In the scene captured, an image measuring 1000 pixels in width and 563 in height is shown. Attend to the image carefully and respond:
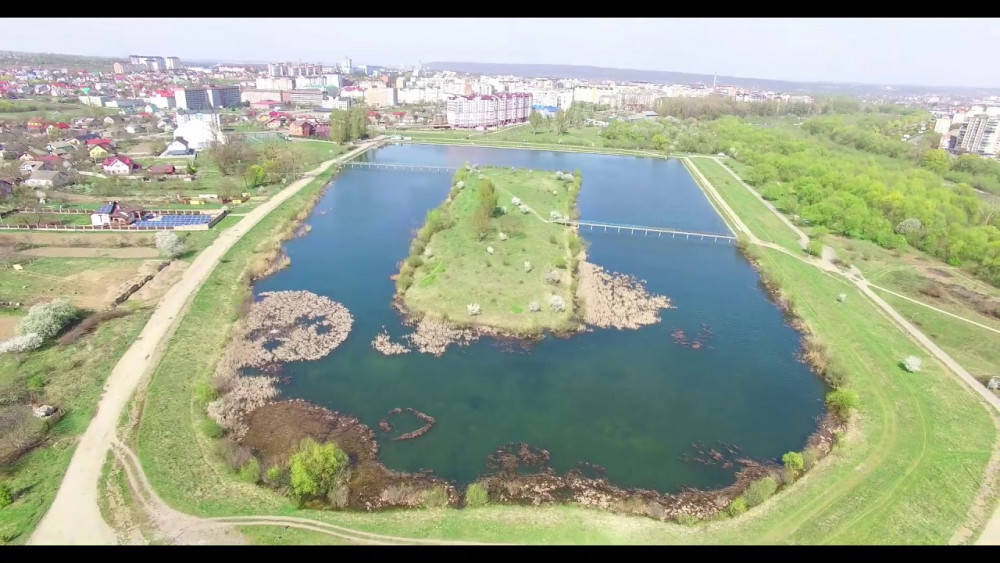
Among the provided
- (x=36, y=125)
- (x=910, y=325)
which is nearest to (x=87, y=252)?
(x=910, y=325)

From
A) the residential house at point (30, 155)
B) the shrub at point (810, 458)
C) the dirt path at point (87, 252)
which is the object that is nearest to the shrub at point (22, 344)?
the dirt path at point (87, 252)

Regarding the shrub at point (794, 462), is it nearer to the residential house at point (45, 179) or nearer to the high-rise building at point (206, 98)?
the residential house at point (45, 179)

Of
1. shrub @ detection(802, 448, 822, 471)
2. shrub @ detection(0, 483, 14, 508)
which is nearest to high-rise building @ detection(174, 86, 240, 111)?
shrub @ detection(0, 483, 14, 508)

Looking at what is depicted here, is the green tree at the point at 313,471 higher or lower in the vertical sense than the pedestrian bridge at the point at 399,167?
lower

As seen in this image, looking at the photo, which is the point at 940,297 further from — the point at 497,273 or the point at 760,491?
the point at 497,273
